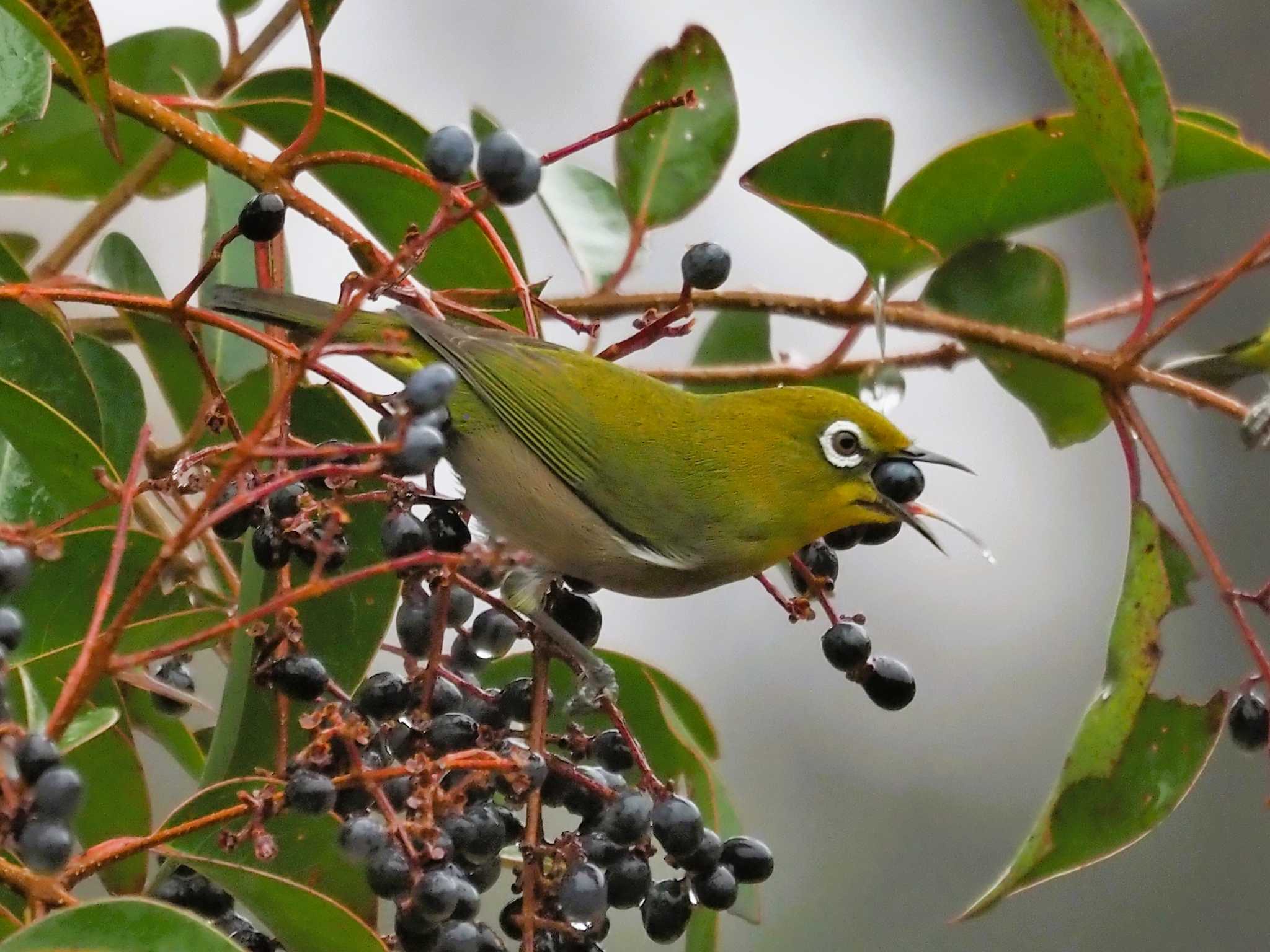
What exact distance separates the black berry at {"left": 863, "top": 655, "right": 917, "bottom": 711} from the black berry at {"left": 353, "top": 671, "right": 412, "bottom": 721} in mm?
723

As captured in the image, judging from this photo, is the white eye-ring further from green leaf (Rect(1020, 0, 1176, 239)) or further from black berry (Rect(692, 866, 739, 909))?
black berry (Rect(692, 866, 739, 909))

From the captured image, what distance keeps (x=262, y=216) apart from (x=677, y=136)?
3.66 ft

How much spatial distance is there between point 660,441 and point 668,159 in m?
0.56

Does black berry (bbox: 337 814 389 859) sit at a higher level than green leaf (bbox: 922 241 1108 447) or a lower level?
lower

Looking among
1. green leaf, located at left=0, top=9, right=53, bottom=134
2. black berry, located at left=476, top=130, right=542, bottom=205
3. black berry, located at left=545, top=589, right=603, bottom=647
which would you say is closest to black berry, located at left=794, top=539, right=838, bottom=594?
black berry, located at left=545, top=589, right=603, bottom=647

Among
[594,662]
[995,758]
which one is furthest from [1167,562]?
[995,758]

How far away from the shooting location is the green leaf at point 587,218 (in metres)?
2.87

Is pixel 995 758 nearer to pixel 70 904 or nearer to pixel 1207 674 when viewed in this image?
pixel 1207 674

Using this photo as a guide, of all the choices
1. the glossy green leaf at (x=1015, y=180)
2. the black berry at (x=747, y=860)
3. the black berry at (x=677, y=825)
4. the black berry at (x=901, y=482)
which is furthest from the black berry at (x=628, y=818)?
the glossy green leaf at (x=1015, y=180)

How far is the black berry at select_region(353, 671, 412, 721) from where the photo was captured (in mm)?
1865

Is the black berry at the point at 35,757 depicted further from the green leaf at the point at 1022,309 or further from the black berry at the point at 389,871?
the green leaf at the point at 1022,309

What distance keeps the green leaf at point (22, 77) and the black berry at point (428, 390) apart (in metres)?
0.73

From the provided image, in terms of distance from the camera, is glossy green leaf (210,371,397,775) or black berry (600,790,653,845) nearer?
black berry (600,790,653,845)

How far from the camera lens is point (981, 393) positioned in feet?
28.0
